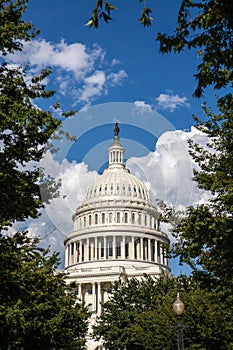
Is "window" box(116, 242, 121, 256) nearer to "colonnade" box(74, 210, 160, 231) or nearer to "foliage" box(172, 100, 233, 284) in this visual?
"colonnade" box(74, 210, 160, 231)

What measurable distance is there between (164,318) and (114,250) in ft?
257

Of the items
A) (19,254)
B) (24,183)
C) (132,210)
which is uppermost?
(132,210)

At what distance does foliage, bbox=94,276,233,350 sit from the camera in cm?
3338

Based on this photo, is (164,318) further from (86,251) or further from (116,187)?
(116,187)

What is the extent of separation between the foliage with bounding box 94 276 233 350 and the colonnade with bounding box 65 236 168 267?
52.9 m

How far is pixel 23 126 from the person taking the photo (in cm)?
1939

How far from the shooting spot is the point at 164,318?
43469 mm

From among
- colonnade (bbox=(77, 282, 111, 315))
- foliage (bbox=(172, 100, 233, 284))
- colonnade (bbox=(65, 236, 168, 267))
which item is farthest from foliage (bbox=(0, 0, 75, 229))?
colonnade (bbox=(65, 236, 168, 267))

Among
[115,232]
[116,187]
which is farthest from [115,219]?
[116,187]

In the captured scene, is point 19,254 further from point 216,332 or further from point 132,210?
point 132,210

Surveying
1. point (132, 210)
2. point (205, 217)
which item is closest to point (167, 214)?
point (205, 217)

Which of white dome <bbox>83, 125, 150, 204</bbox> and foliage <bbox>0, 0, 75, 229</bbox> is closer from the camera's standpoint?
foliage <bbox>0, 0, 75, 229</bbox>

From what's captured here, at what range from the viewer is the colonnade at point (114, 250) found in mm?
120312

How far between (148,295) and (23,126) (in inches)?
1665
